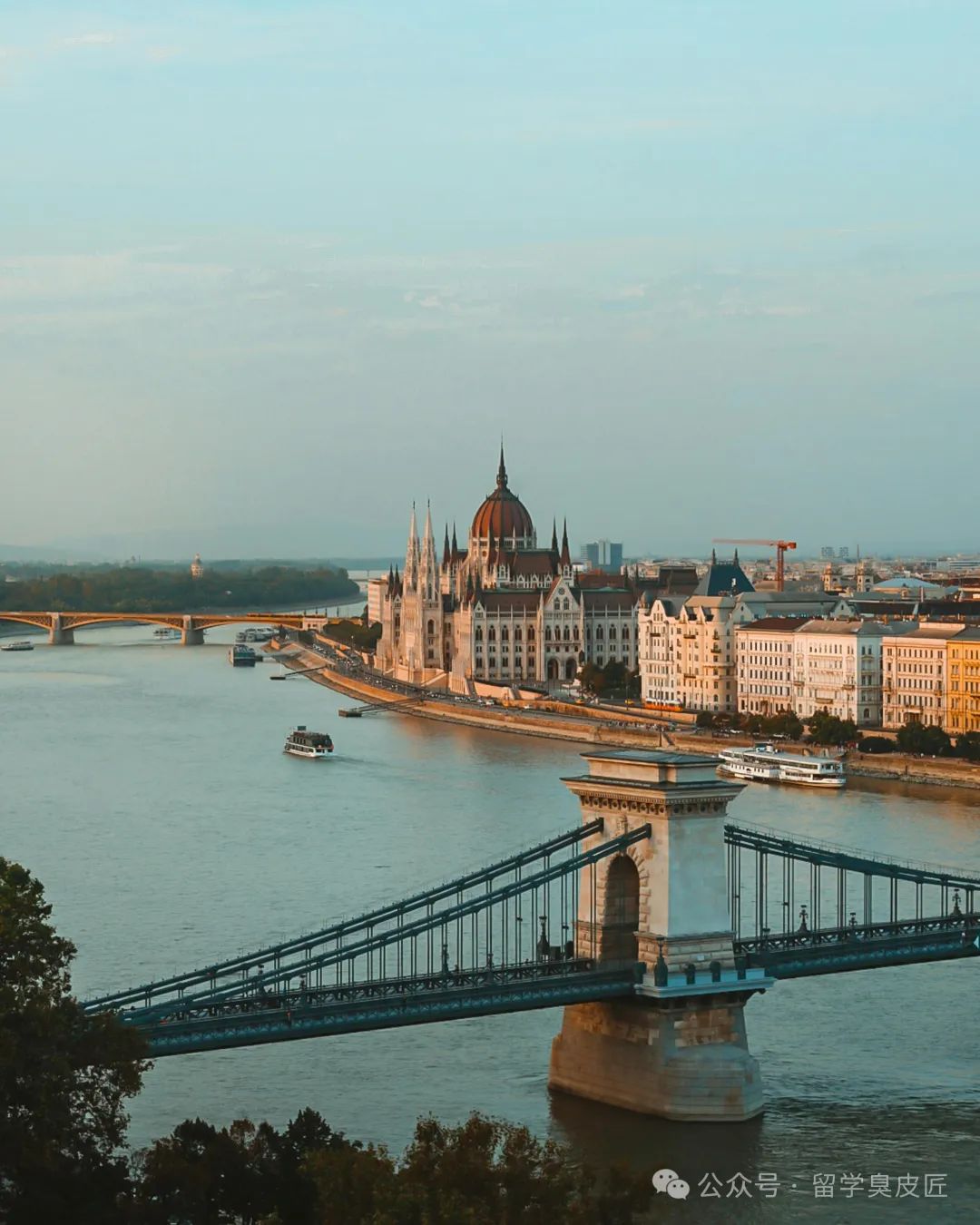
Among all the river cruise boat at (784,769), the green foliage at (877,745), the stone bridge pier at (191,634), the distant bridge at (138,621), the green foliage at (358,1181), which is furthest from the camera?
the distant bridge at (138,621)

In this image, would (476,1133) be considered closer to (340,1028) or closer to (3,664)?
(340,1028)

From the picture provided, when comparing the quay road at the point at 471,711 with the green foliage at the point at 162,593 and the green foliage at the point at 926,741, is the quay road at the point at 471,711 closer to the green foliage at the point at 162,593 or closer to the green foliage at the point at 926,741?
the green foliage at the point at 926,741

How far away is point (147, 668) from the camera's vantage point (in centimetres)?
6562

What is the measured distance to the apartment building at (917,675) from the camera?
4166 cm

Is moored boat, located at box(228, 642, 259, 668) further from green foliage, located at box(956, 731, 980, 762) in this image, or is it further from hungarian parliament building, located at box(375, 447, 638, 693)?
green foliage, located at box(956, 731, 980, 762)

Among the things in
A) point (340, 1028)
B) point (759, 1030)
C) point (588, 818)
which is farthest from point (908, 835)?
point (340, 1028)

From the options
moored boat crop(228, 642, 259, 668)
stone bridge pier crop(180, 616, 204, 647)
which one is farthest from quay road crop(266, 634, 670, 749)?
stone bridge pier crop(180, 616, 204, 647)

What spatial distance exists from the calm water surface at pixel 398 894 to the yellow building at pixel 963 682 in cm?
575

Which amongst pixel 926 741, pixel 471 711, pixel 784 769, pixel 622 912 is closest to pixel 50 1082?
pixel 622 912

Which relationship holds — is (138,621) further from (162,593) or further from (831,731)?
(831,731)

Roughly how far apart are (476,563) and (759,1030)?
163 ft

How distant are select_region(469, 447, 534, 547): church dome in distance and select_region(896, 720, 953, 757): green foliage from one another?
96.4 feet

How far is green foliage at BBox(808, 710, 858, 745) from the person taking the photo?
131ft

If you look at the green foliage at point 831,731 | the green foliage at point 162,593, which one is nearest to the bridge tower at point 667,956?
the green foliage at point 831,731
